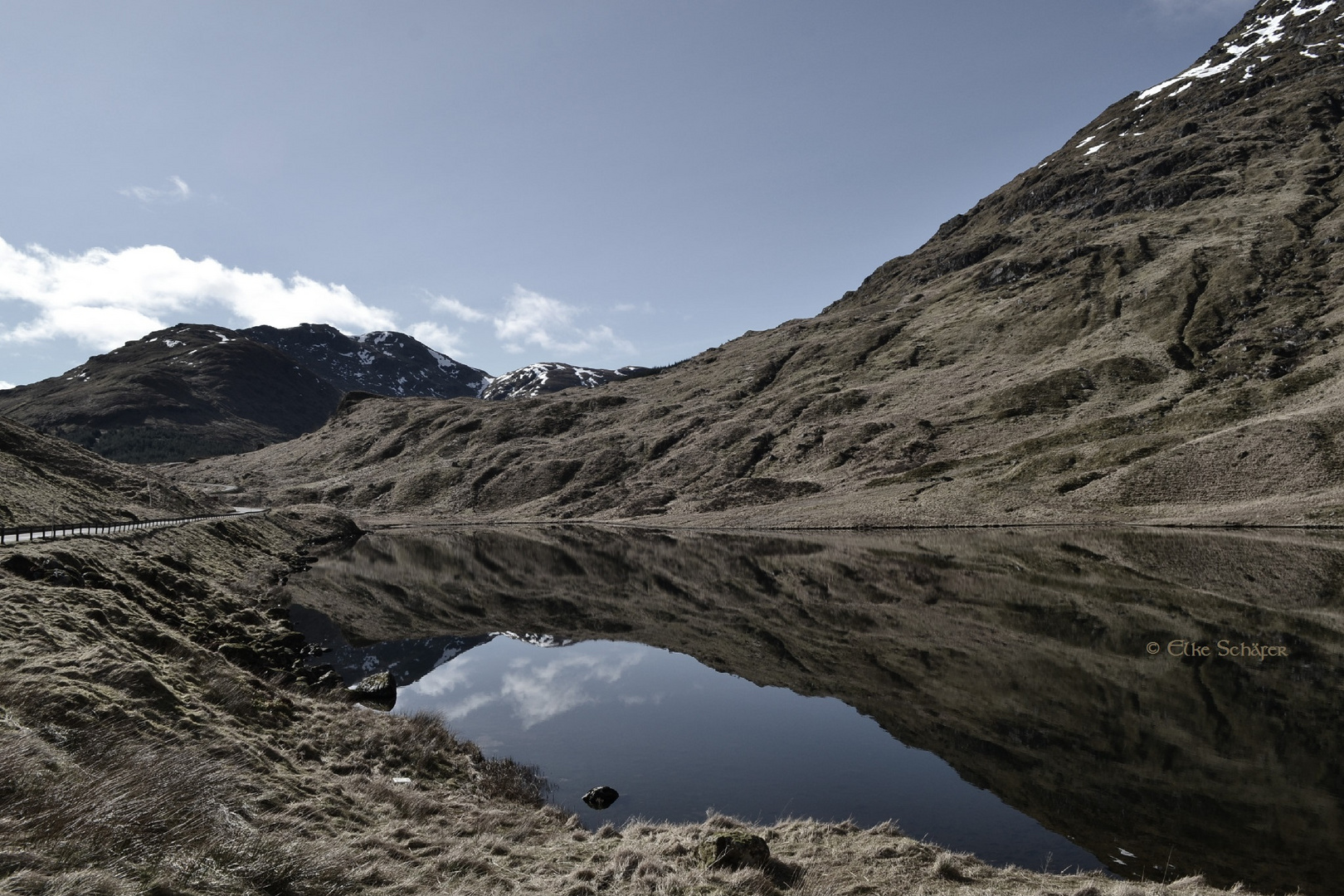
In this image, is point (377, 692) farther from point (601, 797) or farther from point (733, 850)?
point (733, 850)

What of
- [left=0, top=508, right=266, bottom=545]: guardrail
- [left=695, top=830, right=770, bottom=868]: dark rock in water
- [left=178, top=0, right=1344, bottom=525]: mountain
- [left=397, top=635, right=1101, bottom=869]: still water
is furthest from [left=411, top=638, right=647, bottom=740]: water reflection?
[left=178, top=0, right=1344, bottom=525]: mountain

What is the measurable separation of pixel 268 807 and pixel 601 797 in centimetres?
849

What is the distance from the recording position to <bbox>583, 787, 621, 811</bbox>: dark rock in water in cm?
1806

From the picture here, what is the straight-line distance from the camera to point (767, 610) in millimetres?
43219

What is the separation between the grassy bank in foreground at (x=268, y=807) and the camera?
9.06m

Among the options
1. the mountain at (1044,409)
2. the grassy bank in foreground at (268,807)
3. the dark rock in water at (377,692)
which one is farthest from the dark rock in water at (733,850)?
the mountain at (1044,409)

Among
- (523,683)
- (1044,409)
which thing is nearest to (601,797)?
(523,683)

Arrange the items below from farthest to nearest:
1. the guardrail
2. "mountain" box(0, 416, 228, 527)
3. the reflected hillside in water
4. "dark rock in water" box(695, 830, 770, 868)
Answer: "mountain" box(0, 416, 228, 527), the guardrail, the reflected hillside in water, "dark rock in water" box(695, 830, 770, 868)

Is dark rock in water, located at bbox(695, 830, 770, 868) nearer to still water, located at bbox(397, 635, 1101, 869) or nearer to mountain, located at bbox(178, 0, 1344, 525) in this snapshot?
still water, located at bbox(397, 635, 1101, 869)

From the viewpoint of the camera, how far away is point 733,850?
12461 mm

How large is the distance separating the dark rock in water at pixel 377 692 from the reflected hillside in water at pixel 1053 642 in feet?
45.8

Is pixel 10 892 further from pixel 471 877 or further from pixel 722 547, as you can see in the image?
pixel 722 547

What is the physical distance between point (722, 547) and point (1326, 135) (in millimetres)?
214064

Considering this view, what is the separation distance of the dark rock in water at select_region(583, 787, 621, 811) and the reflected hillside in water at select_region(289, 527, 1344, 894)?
9.93m
